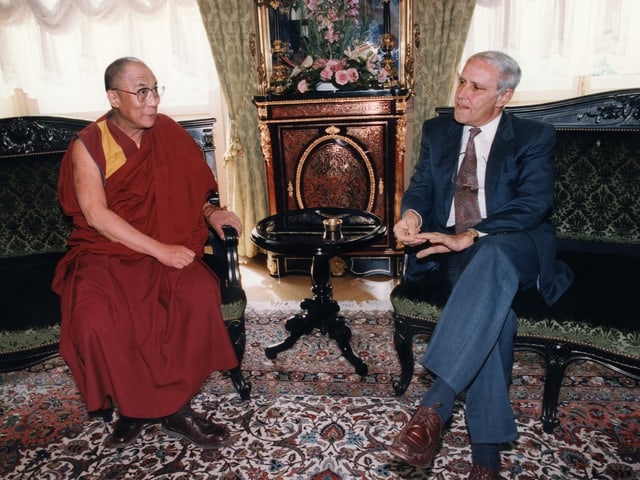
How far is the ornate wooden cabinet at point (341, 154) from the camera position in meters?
3.69

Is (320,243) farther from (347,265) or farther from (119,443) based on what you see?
(347,265)

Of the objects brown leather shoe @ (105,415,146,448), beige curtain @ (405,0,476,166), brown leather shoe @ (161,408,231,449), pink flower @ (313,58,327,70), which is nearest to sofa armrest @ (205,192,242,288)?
brown leather shoe @ (161,408,231,449)

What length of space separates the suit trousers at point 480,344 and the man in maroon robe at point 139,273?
3.10 ft

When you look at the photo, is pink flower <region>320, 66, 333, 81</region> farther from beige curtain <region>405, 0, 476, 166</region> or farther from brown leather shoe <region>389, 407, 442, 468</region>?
brown leather shoe <region>389, 407, 442, 468</region>

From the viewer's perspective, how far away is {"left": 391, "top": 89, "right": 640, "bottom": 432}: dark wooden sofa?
2.06 meters

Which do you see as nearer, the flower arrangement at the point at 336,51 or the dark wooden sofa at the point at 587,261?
the dark wooden sofa at the point at 587,261

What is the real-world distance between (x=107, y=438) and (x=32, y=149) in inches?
63.8

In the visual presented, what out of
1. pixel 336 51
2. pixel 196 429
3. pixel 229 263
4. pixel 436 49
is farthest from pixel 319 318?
pixel 436 49

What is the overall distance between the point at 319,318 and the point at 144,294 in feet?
→ 3.41

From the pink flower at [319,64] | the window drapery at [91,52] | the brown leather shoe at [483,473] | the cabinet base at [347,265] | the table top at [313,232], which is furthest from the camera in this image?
the window drapery at [91,52]

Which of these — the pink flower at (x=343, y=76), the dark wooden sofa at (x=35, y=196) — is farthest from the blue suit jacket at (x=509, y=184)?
the pink flower at (x=343, y=76)

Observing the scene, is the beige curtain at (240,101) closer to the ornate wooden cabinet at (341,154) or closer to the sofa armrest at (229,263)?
the ornate wooden cabinet at (341,154)

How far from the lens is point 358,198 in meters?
3.93

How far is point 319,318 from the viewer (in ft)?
9.52
